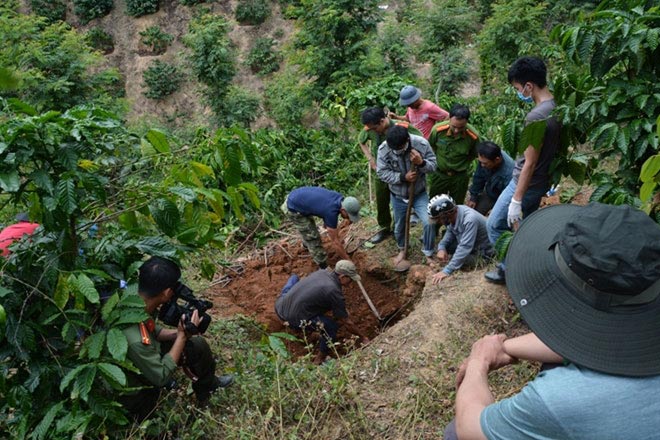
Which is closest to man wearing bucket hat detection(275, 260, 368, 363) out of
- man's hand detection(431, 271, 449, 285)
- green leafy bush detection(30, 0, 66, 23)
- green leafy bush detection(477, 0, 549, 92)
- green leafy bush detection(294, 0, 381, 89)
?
man's hand detection(431, 271, 449, 285)

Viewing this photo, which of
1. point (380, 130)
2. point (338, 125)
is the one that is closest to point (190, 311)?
point (380, 130)

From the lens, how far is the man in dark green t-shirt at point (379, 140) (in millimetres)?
5039

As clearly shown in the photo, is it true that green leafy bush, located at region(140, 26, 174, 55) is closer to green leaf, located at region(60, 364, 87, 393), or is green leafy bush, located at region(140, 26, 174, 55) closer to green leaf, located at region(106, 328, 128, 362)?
green leaf, located at region(106, 328, 128, 362)

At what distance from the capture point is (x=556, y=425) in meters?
1.20

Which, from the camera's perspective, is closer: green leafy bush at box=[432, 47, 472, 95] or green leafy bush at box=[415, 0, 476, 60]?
green leafy bush at box=[432, 47, 472, 95]

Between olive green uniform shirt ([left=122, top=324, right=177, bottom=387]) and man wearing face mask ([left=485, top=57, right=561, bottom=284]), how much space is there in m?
2.49

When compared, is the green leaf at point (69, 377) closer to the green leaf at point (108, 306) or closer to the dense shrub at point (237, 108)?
the green leaf at point (108, 306)

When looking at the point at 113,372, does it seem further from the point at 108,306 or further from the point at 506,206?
the point at 506,206

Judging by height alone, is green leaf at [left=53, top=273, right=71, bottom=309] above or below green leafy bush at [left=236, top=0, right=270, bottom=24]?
above

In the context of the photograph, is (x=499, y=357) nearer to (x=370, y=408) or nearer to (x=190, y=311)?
(x=370, y=408)

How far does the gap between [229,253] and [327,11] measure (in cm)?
539

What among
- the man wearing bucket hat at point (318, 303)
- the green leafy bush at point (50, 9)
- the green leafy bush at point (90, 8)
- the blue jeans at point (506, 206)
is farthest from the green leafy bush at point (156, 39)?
the blue jeans at point (506, 206)

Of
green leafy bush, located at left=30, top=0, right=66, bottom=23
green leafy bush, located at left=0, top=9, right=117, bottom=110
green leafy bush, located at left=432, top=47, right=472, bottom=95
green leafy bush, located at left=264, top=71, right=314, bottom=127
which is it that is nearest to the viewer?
green leafy bush, located at left=264, top=71, right=314, bottom=127

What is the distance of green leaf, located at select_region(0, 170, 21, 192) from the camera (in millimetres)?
2098
